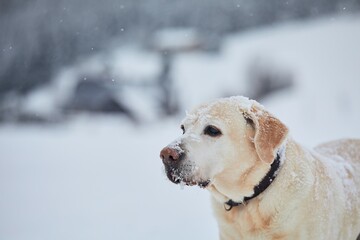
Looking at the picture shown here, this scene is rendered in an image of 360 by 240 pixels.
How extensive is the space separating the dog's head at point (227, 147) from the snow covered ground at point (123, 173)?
8.9 inches

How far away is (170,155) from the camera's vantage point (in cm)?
296

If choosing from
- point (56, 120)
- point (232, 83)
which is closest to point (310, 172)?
point (56, 120)

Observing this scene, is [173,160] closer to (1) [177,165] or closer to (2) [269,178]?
(1) [177,165]

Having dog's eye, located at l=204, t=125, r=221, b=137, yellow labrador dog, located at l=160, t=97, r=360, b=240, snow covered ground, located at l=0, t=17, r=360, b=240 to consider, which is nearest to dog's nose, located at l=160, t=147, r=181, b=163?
yellow labrador dog, located at l=160, t=97, r=360, b=240

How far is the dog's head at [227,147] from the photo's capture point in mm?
3029

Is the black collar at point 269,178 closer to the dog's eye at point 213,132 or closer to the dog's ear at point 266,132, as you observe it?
the dog's ear at point 266,132

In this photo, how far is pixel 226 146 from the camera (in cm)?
317

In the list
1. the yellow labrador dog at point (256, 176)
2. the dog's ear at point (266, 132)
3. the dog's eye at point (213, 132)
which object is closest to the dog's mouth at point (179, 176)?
the yellow labrador dog at point (256, 176)

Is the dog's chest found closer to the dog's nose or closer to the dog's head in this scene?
the dog's head

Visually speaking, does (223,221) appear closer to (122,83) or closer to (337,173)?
(337,173)

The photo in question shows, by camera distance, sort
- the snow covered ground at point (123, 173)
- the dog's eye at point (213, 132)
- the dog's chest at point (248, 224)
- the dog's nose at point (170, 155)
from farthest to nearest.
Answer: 1. the snow covered ground at point (123, 173)
2. the dog's eye at point (213, 132)
3. the dog's chest at point (248, 224)
4. the dog's nose at point (170, 155)

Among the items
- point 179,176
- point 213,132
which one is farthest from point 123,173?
point 179,176

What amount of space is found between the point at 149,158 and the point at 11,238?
864 centimetres

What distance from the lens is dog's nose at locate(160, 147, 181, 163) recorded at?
2.95m
